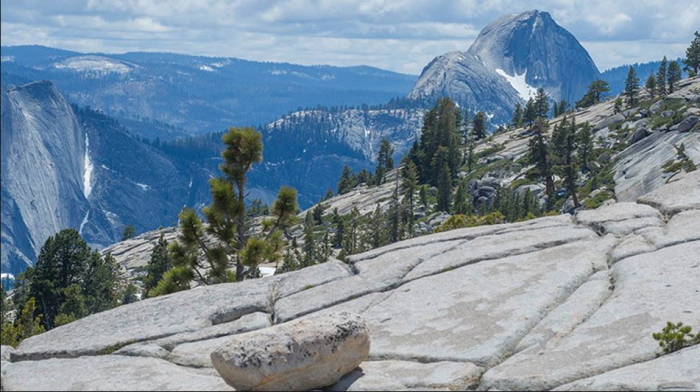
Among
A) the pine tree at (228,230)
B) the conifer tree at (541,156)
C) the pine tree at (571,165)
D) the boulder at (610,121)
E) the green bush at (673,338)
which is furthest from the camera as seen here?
the boulder at (610,121)

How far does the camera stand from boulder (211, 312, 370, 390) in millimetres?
12328

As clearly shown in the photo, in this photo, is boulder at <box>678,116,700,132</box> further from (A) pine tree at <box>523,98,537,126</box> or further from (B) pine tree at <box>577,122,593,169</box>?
(A) pine tree at <box>523,98,537,126</box>

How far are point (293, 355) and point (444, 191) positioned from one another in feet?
423

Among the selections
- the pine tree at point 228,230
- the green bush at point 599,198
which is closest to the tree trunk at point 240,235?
the pine tree at point 228,230

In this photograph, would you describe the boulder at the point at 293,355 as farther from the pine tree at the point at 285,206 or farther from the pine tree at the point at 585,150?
the pine tree at the point at 585,150

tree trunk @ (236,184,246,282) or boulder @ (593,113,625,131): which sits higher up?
tree trunk @ (236,184,246,282)

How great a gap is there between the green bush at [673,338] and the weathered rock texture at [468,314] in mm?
255

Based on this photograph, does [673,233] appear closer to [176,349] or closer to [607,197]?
[176,349]

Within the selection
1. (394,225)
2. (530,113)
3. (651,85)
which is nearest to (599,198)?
(394,225)

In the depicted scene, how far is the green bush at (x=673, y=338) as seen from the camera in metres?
14.3

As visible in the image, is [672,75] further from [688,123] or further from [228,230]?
[228,230]

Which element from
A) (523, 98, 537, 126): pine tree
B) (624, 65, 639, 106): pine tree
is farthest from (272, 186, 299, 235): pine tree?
(523, 98, 537, 126): pine tree

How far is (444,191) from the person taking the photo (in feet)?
460

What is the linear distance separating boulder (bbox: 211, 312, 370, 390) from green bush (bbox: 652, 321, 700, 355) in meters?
5.60
